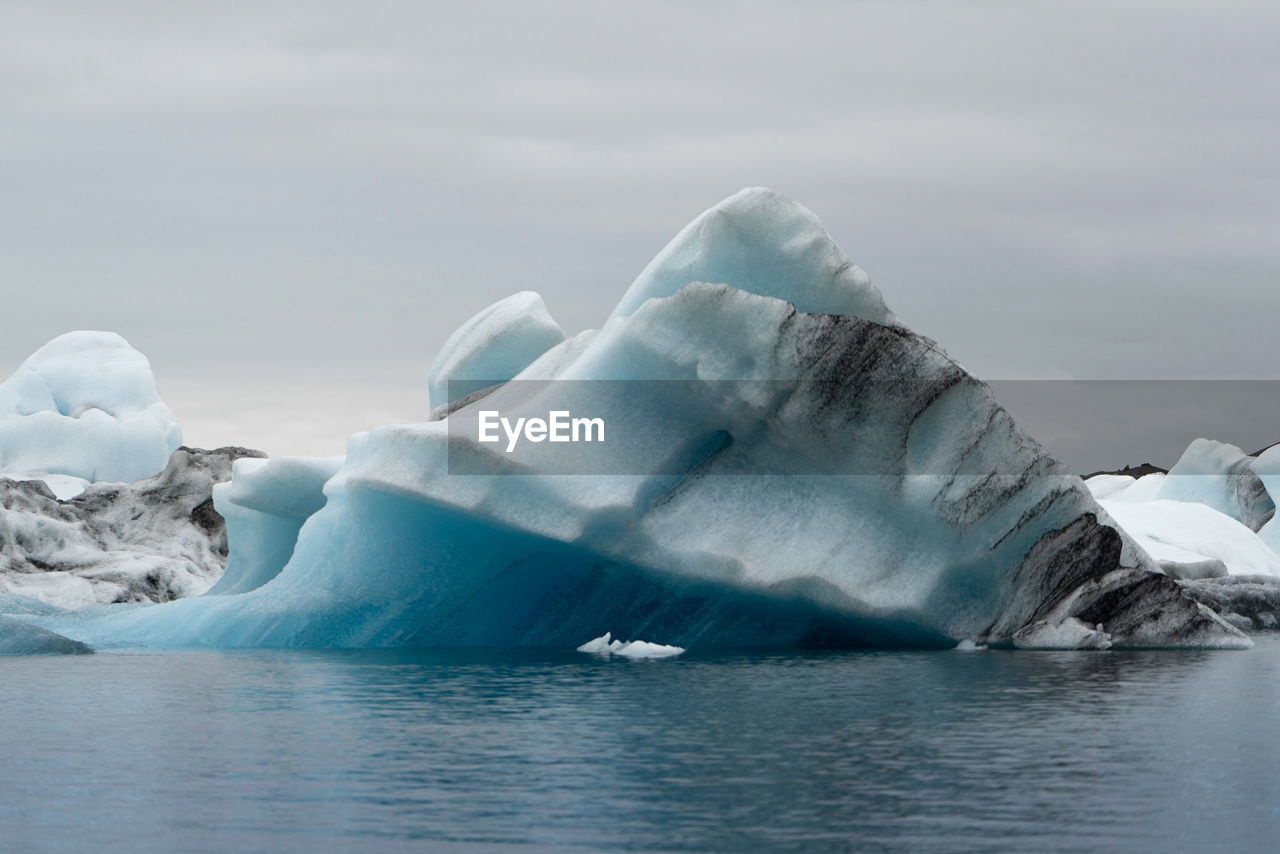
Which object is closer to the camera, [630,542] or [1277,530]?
[630,542]

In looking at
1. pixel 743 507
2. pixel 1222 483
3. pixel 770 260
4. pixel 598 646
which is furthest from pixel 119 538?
pixel 1222 483

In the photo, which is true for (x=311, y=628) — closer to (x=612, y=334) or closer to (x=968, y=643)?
(x=612, y=334)

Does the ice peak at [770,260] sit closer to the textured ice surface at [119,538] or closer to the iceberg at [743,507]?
the iceberg at [743,507]

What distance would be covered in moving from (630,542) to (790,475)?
2.01m

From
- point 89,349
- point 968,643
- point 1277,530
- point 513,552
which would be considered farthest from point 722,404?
point 89,349

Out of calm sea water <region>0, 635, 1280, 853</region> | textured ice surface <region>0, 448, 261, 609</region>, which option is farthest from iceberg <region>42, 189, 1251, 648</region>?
textured ice surface <region>0, 448, 261, 609</region>

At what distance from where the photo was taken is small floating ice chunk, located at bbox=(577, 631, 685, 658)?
17703mm

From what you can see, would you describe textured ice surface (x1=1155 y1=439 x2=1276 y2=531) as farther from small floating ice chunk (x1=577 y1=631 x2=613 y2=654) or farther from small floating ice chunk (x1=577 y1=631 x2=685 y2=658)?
small floating ice chunk (x1=577 y1=631 x2=613 y2=654)

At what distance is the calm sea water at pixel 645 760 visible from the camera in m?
Result: 6.89

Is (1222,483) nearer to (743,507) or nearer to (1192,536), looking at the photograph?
(1192,536)

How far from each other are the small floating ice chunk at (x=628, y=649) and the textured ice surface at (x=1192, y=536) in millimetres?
12604

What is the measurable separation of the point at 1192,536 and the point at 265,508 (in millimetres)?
17769

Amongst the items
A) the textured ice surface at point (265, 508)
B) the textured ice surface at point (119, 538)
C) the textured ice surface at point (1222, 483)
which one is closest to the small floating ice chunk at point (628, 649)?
the textured ice surface at point (265, 508)

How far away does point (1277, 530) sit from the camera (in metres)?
37.2
